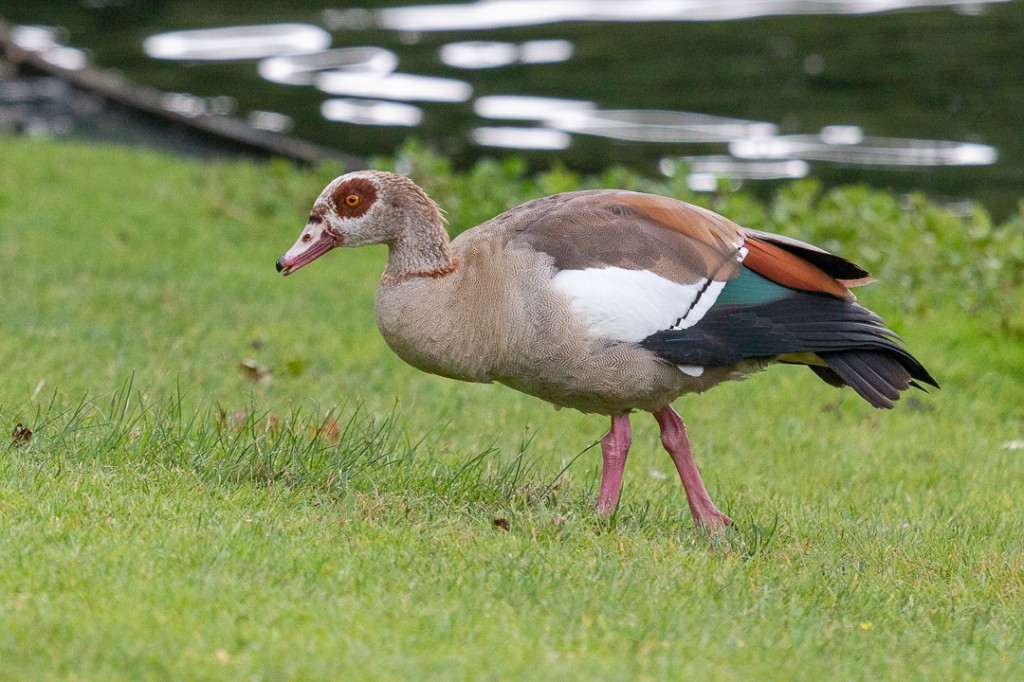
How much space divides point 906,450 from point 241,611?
13.8ft

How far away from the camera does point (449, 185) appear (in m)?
10.8

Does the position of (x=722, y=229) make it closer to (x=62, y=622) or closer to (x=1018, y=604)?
(x=1018, y=604)

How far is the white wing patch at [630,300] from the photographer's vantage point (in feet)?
16.1

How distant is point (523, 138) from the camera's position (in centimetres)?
1563

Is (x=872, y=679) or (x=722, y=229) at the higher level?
(x=722, y=229)

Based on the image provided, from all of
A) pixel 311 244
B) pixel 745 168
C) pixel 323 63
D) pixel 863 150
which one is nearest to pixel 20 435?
pixel 311 244

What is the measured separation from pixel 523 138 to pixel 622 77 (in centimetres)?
324

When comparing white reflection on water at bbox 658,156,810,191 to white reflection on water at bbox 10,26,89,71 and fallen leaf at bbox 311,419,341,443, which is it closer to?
white reflection on water at bbox 10,26,89,71

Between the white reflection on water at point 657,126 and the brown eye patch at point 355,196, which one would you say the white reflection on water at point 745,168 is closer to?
the white reflection on water at point 657,126

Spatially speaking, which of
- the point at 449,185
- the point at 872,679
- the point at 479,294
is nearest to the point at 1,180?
the point at 449,185

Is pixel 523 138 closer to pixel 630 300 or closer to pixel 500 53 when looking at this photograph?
pixel 500 53

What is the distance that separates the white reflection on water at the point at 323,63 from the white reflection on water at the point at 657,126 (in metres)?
3.40

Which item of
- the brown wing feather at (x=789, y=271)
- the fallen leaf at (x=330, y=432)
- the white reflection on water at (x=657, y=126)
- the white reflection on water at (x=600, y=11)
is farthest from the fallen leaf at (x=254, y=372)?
the white reflection on water at (x=600, y=11)

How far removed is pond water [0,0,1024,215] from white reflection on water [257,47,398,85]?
0.05 m
